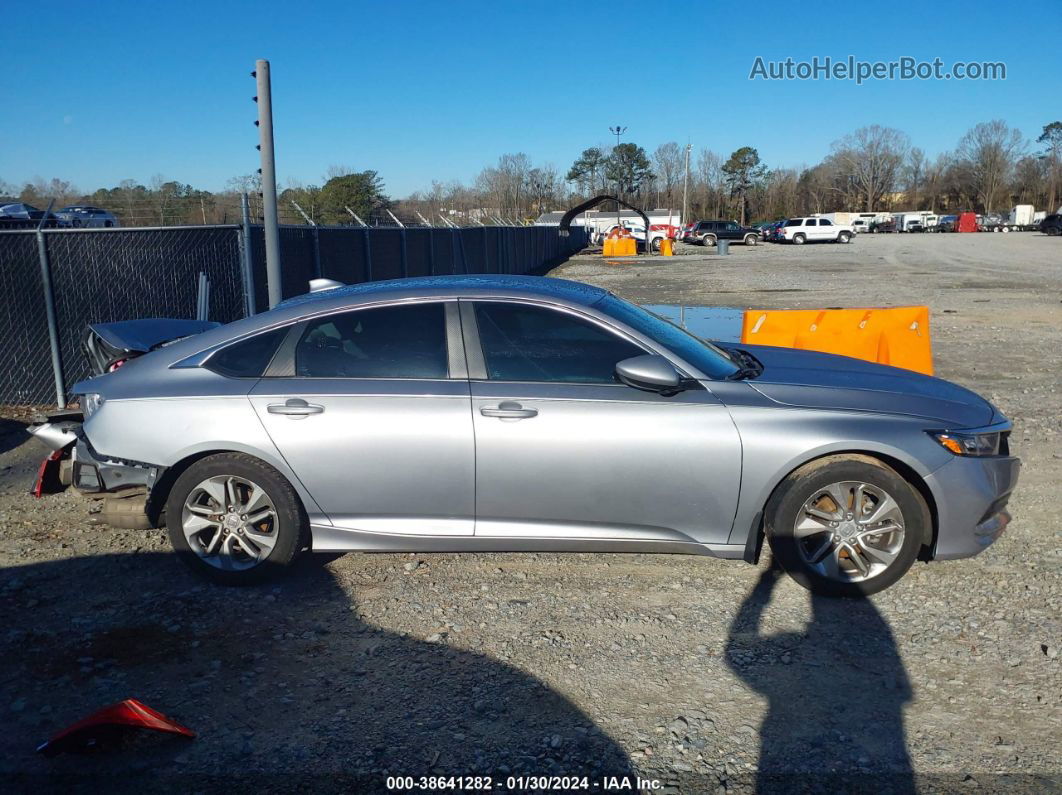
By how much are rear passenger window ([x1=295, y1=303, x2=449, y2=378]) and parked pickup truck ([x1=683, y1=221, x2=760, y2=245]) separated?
62330 millimetres

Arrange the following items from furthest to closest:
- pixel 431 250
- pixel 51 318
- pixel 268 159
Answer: pixel 431 250, pixel 51 318, pixel 268 159

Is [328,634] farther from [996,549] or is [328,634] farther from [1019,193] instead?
[1019,193]

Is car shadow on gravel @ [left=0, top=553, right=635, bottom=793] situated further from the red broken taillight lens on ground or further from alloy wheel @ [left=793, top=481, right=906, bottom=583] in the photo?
alloy wheel @ [left=793, top=481, right=906, bottom=583]

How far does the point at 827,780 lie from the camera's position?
3.10 metres

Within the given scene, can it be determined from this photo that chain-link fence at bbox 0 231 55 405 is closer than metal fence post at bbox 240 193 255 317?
Yes

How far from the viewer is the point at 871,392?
459cm

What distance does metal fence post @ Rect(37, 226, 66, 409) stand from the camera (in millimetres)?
9227

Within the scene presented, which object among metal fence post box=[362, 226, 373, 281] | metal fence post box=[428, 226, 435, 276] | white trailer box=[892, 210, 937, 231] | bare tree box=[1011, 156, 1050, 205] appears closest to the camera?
metal fence post box=[362, 226, 373, 281]

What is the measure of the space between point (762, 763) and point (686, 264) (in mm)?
39140

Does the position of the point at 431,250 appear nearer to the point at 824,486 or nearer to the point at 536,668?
the point at 824,486

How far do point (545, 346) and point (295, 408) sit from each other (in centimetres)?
133

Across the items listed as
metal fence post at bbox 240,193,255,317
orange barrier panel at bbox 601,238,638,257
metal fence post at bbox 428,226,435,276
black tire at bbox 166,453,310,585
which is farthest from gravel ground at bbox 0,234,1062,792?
orange barrier panel at bbox 601,238,638,257

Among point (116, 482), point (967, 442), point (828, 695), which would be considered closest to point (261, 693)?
point (116, 482)

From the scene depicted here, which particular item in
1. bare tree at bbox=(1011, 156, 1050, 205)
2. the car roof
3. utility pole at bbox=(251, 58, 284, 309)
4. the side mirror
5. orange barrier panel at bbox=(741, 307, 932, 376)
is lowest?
orange barrier panel at bbox=(741, 307, 932, 376)
